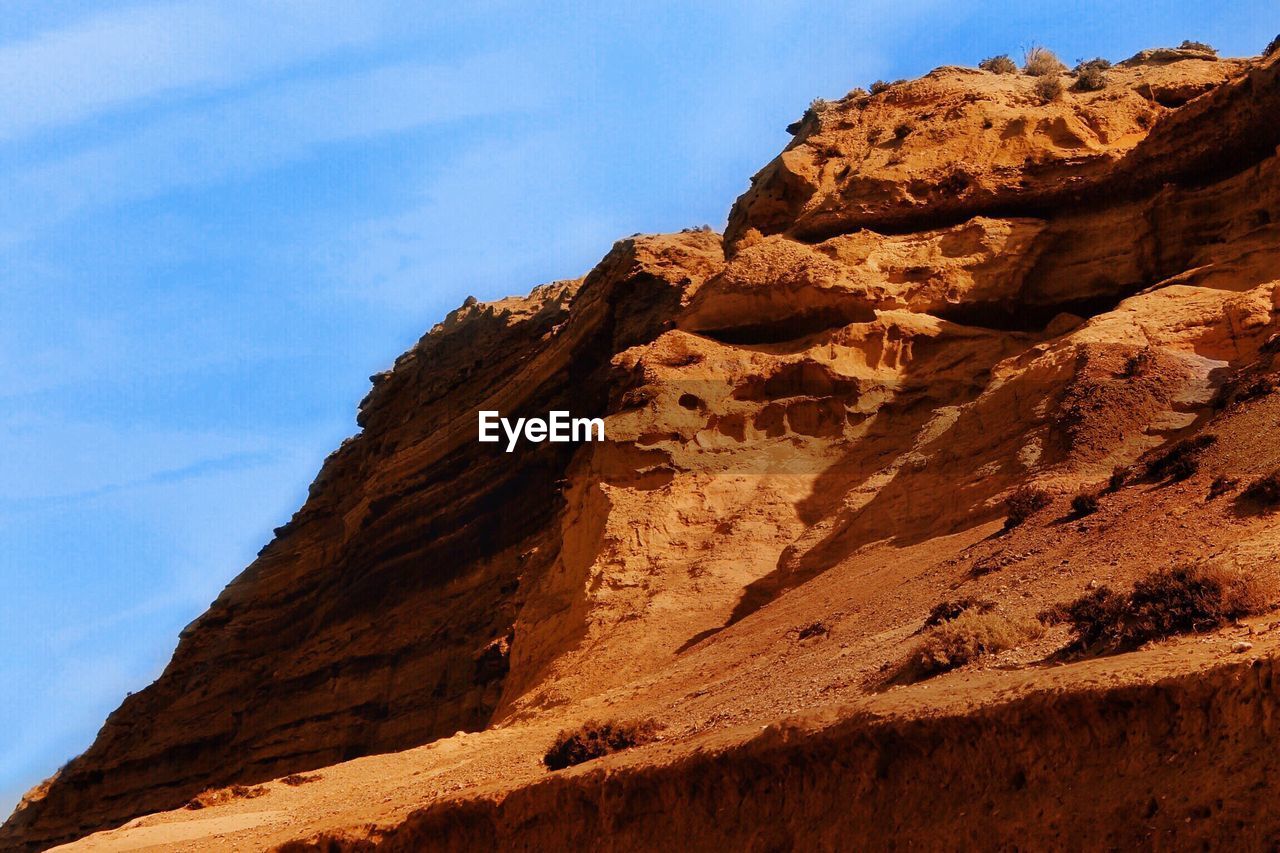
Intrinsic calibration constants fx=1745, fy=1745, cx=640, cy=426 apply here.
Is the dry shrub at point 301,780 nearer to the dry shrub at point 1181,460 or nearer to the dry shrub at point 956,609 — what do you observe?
the dry shrub at point 956,609

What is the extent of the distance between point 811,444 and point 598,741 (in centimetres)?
1184

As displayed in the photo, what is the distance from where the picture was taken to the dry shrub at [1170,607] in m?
12.4

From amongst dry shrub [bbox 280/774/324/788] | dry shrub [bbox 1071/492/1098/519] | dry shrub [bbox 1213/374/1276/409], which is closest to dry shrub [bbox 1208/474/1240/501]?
dry shrub [bbox 1071/492/1098/519]

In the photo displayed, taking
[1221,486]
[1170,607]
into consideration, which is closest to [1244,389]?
[1221,486]

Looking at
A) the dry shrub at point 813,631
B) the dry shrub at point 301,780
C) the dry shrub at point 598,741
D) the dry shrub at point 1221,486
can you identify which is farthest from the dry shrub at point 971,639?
the dry shrub at point 301,780

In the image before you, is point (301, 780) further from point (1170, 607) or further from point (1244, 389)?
point (1170, 607)

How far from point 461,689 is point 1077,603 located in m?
22.1

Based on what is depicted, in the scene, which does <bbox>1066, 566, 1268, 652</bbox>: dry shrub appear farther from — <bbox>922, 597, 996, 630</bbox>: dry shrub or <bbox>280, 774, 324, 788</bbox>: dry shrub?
<bbox>280, 774, 324, 788</bbox>: dry shrub

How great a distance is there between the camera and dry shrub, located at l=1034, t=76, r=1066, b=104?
32.5 meters

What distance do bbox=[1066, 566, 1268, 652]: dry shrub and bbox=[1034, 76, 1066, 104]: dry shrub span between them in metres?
20.7

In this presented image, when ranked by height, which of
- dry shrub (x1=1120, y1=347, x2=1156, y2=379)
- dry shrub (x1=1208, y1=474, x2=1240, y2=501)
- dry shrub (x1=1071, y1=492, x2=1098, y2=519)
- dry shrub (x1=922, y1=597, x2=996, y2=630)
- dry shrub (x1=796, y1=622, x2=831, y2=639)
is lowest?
dry shrub (x1=922, y1=597, x2=996, y2=630)

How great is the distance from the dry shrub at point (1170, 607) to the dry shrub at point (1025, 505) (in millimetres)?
6113

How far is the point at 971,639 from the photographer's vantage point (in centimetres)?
1461

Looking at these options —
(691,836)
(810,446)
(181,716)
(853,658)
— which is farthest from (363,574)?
(691,836)
